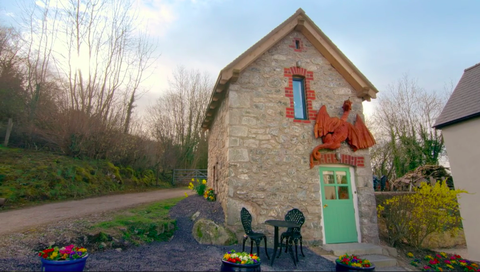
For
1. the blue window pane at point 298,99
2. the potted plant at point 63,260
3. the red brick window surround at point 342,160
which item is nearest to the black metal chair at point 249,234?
the red brick window surround at point 342,160

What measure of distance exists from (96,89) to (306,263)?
13.1m

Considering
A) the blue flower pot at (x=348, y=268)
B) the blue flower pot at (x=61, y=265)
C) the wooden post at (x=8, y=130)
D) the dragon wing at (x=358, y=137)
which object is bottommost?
the blue flower pot at (x=348, y=268)

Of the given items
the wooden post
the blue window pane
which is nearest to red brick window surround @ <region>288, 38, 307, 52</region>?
the blue window pane

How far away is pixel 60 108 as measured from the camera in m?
11.2

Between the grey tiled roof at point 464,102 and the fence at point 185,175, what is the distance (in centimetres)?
1466

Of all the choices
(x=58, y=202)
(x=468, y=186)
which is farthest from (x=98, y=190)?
(x=468, y=186)

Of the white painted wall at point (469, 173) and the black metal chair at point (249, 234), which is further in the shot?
the white painted wall at point (469, 173)

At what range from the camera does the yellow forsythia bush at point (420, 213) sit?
6.38 m

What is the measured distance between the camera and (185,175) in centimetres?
1969

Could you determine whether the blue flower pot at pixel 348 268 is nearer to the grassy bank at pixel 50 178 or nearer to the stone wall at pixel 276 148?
the stone wall at pixel 276 148

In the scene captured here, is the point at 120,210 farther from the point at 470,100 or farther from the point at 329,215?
the point at 470,100

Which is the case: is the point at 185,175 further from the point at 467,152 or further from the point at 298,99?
the point at 467,152

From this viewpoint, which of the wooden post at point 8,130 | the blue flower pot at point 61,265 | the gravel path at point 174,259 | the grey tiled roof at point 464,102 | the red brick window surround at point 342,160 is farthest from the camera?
the wooden post at point 8,130

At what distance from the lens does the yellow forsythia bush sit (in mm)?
6375
